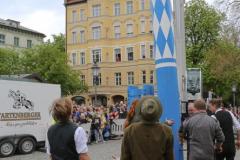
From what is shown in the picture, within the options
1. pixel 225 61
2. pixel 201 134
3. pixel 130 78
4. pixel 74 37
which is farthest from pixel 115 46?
pixel 201 134

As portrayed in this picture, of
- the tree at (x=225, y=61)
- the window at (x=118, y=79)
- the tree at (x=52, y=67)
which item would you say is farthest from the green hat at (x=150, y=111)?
the window at (x=118, y=79)

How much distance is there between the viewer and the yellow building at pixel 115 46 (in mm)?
65688

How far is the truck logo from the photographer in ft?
62.9

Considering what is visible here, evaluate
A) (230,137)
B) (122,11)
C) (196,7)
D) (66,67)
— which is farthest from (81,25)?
(230,137)

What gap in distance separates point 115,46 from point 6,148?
50.4 meters

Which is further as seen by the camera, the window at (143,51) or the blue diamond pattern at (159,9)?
the window at (143,51)

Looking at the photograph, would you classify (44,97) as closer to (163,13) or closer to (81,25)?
(163,13)

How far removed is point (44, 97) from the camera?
20.7 metres

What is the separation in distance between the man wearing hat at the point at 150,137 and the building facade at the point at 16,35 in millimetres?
78215

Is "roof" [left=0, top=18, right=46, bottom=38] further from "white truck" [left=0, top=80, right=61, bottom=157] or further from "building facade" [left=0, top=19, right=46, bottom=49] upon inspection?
"white truck" [left=0, top=80, right=61, bottom=157]

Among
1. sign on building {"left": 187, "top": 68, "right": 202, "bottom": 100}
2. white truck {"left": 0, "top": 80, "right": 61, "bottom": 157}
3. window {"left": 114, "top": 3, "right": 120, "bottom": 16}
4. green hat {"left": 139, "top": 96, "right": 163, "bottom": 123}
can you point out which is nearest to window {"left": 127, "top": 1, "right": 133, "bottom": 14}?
window {"left": 114, "top": 3, "right": 120, "bottom": 16}

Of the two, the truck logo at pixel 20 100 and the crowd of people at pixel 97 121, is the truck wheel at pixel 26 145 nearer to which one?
the truck logo at pixel 20 100

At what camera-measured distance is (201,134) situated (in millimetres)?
7039

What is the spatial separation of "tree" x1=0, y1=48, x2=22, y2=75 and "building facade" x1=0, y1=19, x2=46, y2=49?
60.9ft
